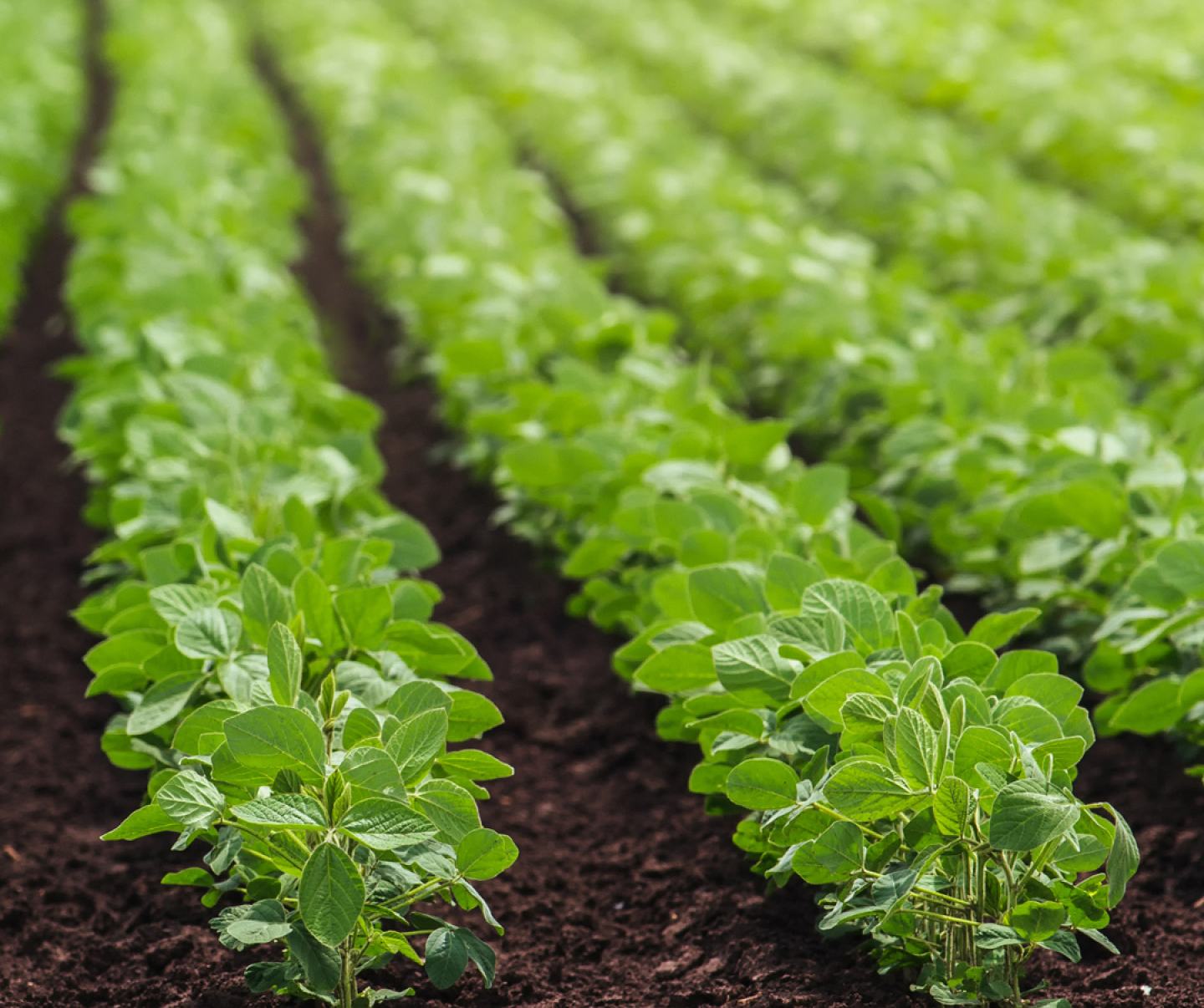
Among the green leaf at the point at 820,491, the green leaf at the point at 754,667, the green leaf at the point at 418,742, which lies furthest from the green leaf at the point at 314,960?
the green leaf at the point at 820,491

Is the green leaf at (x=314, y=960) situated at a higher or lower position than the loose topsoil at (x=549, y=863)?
higher

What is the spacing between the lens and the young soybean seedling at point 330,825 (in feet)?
5.61

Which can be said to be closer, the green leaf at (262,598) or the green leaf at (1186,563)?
the green leaf at (262,598)

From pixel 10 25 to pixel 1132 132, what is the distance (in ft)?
25.1

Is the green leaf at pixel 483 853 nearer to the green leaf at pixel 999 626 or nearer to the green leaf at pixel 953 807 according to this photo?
the green leaf at pixel 953 807

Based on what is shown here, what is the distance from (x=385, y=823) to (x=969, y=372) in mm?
2443

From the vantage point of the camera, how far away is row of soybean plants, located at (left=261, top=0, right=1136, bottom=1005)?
5.86ft

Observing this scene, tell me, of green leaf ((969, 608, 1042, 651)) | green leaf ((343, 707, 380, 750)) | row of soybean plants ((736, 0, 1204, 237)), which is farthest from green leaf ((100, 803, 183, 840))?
row of soybean plants ((736, 0, 1204, 237))

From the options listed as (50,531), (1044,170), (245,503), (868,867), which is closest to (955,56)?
(1044,170)

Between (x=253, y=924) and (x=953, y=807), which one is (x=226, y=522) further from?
(x=953, y=807)

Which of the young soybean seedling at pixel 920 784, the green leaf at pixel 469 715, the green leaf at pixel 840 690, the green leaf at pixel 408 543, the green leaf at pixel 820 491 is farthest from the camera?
the green leaf at pixel 820 491

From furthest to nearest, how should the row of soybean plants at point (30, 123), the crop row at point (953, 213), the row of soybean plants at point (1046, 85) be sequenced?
the row of soybean plants at point (1046, 85)
the row of soybean plants at point (30, 123)
the crop row at point (953, 213)

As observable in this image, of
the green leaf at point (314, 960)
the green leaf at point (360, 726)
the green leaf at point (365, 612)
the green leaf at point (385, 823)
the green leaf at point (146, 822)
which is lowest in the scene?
the green leaf at point (314, 960)

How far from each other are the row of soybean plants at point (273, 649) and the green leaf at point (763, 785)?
319 millimetres
